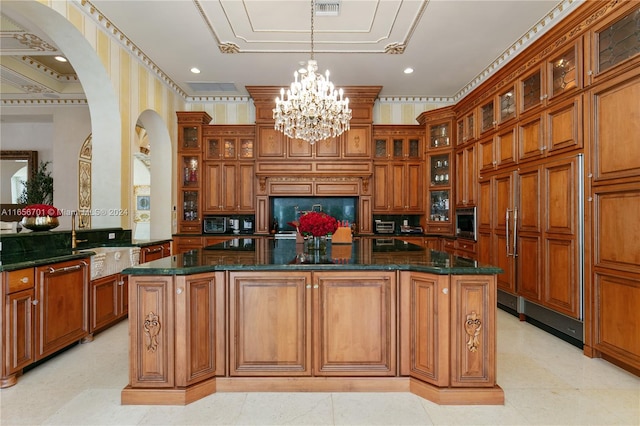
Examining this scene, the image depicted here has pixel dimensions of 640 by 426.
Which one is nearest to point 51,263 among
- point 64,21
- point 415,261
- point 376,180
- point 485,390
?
point 64,21

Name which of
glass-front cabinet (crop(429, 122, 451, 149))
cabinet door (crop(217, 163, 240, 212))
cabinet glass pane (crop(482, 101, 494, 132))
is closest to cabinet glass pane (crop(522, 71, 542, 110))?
cabinet glass pane (crop(482, 101, 494, 132))

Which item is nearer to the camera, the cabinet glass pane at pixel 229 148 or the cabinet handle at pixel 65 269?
the cabinet handle at pixel 65 269

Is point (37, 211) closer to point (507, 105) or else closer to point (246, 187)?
point (246, 187)

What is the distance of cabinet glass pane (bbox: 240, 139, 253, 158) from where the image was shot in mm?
6049

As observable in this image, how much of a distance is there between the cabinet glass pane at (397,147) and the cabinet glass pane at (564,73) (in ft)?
9.33

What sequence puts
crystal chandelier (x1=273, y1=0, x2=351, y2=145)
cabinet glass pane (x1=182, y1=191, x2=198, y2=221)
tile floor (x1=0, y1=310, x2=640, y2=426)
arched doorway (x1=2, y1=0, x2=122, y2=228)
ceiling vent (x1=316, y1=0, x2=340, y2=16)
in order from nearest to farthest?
tile floor (x1=0, y1=310, x2=640, y2=426)
crystal chandelier (x1=273, y1=0, x2=351, y2=145)
ceiling vent (x1=316, y1=0, x2=340, y2=16)
arched doorway (x1=2, y1=0, x2=122, y2=228)
cabinet glass pane (x1=182, y1=191, x2=198, y2=221)

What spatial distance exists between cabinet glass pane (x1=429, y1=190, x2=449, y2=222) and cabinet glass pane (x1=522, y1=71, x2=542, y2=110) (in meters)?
2.17

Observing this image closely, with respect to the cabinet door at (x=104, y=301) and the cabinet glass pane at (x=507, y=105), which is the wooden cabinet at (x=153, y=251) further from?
the cabinet glass pane at (x=507, y=105)

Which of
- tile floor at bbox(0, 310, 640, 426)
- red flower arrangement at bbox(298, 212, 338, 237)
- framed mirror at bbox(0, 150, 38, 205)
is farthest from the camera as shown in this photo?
framed mirror at bbox(0, 150, 38, 205)

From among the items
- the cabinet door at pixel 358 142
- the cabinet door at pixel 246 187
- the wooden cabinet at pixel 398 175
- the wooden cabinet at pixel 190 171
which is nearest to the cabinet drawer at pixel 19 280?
the wooden cabinet at pixel 190 171

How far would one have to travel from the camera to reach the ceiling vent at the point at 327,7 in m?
3.47

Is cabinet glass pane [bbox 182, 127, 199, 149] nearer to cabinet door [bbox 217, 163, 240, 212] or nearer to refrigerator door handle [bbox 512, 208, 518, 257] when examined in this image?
cabinet door [bbox 217, 163, 240, 212]

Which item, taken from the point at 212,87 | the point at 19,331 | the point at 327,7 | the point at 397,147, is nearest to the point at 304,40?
the point at 327,7

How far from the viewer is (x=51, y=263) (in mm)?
2691
